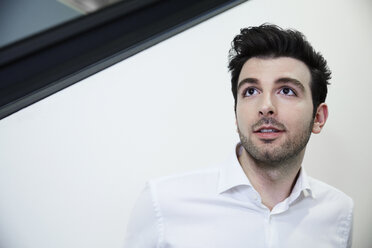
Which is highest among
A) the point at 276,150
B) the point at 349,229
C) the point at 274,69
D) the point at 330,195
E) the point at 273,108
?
the point at 274,69

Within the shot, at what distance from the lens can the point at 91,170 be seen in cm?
71

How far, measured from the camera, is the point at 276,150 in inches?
31.6

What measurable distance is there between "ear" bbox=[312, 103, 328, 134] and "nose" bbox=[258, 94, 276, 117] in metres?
0.19

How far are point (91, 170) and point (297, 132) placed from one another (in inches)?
20.3

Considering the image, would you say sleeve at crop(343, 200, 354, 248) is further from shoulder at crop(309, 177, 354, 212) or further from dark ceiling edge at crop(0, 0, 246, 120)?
dark ceiling edge at crop(0, 0, 246, 120)

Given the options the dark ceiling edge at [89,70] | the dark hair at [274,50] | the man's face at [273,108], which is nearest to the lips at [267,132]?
the man's face at [273,108]

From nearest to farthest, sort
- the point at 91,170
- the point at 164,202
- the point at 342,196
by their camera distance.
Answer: the point at 91,170 < the point at 164,202 < the point at 342,196

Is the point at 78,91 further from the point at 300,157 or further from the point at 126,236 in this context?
the point at 300,157

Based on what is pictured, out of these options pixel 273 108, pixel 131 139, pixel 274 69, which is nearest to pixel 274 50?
pixel 274 69

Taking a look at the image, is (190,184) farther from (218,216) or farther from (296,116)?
(296,116)

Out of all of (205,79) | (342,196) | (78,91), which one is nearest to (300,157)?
(342,196)

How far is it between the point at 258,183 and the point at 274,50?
0.35 meters

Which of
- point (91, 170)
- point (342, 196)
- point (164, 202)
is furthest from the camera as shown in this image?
point (342, 196)

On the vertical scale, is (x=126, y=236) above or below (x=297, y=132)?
below
